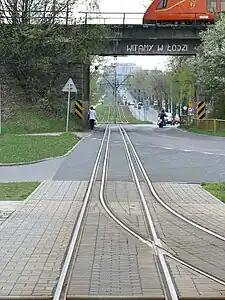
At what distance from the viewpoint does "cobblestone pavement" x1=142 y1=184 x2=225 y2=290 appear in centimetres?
791

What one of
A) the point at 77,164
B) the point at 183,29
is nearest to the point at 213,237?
the point at 77,164

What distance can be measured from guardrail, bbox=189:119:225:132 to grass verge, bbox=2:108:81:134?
30.6 ft

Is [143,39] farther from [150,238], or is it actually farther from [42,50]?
[150,238]

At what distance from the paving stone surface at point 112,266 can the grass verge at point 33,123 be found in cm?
2834

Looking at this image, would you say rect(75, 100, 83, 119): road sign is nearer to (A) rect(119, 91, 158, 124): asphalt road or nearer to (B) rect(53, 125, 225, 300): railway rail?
(B) rect(53, 125, 225, 300): railway rail

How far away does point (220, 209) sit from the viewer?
12477 mm

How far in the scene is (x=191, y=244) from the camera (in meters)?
9.13

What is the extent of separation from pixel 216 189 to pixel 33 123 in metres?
26.7

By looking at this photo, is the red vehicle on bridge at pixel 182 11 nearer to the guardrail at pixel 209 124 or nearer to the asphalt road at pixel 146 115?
the guardrail at pixel 209 124

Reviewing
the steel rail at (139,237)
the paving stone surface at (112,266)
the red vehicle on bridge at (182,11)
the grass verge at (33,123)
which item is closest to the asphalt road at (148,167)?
the steel rail at (139,237)

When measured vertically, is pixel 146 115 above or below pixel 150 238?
above

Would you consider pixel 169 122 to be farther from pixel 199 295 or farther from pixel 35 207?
pixel 199 295

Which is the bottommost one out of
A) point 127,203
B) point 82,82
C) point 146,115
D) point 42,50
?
point 127,203

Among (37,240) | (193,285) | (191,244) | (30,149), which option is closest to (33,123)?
(30,149)
